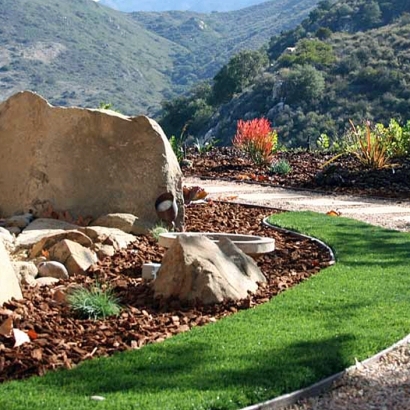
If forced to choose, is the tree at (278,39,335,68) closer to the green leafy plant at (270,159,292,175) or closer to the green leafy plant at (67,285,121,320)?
the green leafy plant at (270,159,292,175)

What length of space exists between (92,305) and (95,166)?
12.4 feet

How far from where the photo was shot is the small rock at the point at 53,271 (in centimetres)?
681

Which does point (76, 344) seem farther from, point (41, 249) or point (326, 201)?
point (326, 201)

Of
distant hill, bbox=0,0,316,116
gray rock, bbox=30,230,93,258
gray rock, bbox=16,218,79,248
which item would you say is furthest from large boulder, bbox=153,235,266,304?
distant hill, bbox=0,0,316,116

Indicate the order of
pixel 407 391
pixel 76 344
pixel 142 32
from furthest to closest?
pixel 142 32
pixel 76 344
pixel 407 391

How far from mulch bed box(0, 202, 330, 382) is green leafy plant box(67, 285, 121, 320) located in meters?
0.06

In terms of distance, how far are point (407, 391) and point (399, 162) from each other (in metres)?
11.6

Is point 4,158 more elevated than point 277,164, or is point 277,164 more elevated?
point 4,158

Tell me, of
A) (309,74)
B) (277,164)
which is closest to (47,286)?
(277,164)

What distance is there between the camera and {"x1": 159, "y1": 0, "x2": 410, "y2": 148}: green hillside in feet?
126

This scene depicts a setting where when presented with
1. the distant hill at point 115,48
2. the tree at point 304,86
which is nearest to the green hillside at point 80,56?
the distant hill at point 115,48

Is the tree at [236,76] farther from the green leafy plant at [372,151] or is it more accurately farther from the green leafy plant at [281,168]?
the green leafy plant at [372,151]

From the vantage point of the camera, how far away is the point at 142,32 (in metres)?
113

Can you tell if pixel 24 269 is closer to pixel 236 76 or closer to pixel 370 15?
pixel 236 76
